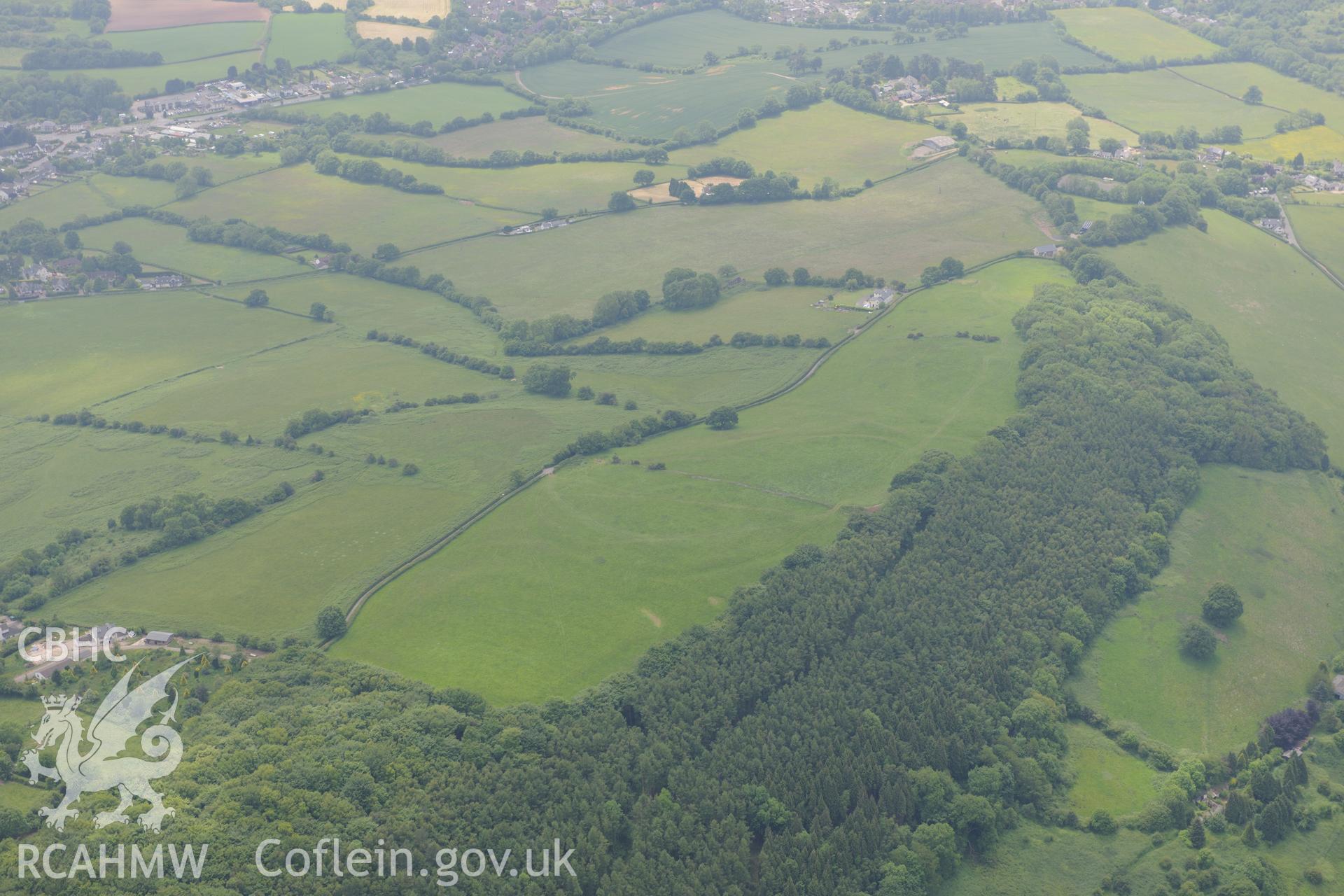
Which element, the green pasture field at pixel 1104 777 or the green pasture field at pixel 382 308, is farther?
the green pasture field at pixel 382 308

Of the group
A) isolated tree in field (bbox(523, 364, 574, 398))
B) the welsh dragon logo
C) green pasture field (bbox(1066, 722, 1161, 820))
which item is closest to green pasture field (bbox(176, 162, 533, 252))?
isolated tree in field (bbox(523, 364, 574, 398))

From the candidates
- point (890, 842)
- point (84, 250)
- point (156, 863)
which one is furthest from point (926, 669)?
point (84, 250)

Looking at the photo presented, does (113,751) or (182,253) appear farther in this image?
(182,253)

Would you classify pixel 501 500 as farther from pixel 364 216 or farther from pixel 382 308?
pixel 364 216

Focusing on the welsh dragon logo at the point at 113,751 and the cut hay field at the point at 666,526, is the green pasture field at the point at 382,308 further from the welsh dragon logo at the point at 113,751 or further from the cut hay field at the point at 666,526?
the welsh dragon logo at the point at 113,751

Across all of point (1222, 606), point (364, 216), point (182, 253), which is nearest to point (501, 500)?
point (1222, 606)

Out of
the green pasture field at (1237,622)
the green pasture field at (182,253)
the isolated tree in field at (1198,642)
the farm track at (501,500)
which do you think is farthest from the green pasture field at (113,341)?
the isolated tree in field at (1198,642)

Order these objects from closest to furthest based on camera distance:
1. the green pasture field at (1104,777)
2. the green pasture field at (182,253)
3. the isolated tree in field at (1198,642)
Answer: the green pasture field at (1104,777) < the isolated tree in field at (1198,642) < the green pasture field at (182,253)
